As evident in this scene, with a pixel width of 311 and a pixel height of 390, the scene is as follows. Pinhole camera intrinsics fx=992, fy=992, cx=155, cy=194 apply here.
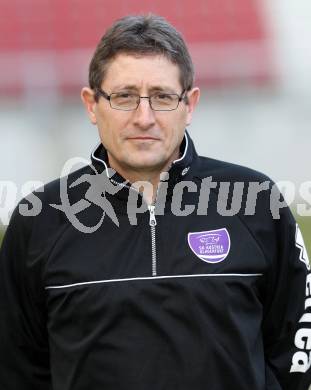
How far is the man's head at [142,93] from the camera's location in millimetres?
2781

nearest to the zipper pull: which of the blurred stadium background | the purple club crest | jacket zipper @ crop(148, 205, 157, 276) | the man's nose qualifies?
jacket zipper @ crop(148, 205, 157, 276)

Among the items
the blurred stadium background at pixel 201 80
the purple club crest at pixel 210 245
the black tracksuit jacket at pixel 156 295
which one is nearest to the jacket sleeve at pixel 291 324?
the black tracksuit jacket at pixel 156 295

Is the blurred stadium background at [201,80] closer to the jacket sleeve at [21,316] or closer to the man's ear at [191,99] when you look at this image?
the jacket sleeve at [21,316]

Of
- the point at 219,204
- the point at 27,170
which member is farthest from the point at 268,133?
Result: the point at 219,204

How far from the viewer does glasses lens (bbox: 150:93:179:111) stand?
2789 millimetres

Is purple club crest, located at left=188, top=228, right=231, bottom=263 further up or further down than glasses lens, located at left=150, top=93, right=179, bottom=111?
further down

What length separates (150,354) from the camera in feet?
8.72

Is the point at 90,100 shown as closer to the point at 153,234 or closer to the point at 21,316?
the point at 153,234

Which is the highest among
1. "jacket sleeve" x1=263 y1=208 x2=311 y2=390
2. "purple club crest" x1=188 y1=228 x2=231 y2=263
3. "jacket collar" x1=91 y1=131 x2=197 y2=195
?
"jacket collar" x1=91 y1=131 x2=197 y2=195

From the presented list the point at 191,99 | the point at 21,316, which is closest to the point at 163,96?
the point at 191,99

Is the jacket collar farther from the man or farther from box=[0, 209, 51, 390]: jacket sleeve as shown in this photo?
box=[0, 209, 51, 390]: jacket sleeve

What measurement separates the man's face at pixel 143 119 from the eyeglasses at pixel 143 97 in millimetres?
10

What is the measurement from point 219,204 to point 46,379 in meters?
0.74

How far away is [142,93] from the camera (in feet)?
9.12
